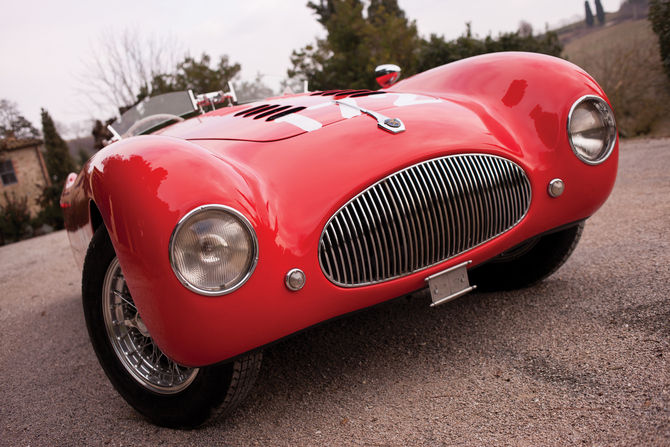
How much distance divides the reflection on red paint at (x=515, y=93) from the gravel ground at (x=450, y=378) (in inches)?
→ 40.5

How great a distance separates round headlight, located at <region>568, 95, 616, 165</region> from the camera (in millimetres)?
2092

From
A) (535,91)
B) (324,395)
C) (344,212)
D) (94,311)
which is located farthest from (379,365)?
(535,91)

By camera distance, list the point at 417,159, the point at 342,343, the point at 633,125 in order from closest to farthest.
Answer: the point at 417,159 → the point at 342,343 → the point at 633,125

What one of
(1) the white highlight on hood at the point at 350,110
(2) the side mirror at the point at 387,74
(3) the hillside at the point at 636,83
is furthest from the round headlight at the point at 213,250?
(3) the hillside at the point at 636,83

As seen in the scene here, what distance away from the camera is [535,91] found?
7.22ft

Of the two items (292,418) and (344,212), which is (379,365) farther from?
(344,212)

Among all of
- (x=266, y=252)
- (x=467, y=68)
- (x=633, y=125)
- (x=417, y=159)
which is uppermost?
(x=467, y=68)

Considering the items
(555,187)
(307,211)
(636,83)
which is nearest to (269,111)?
(307,211)

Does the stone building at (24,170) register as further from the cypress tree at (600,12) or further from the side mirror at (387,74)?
the cypress tree at (600,12)

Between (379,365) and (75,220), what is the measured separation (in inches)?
72.4

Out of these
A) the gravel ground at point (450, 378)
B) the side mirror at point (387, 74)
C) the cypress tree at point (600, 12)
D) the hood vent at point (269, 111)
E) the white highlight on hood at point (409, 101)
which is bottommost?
the gravel ground at point (450, 378)

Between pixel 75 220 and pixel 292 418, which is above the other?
pixel 75 220

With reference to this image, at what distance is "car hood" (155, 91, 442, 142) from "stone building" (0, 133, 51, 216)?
22950 mm

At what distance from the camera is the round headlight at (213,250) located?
145 centimetres
